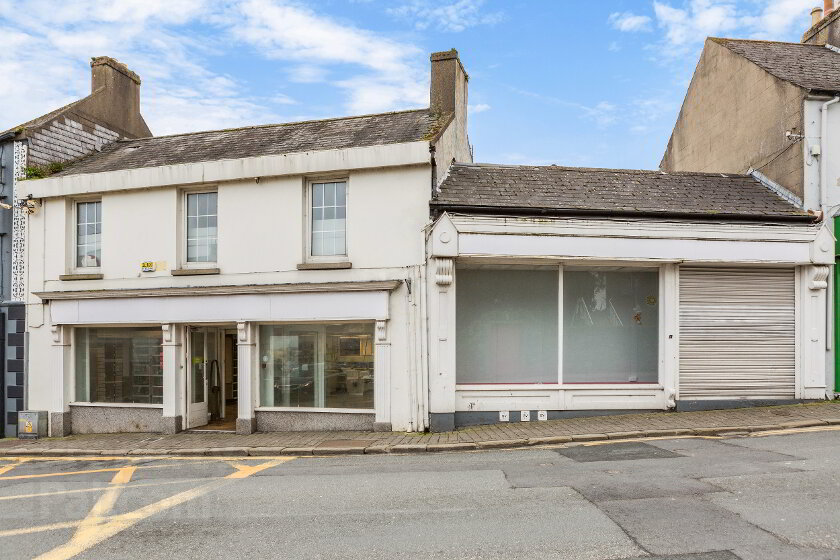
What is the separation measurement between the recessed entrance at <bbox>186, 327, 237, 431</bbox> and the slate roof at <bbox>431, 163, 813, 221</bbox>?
638 centimetres

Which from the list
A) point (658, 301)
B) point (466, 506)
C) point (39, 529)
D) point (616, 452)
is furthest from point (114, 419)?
point (658, 301)

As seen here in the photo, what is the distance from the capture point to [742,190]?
13.8m

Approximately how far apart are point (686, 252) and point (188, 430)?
11.0m

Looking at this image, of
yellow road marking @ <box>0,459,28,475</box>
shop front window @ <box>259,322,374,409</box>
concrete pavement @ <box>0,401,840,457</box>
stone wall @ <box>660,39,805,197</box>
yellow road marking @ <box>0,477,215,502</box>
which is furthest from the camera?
stone wall @ <box>660,39,805,197</box>

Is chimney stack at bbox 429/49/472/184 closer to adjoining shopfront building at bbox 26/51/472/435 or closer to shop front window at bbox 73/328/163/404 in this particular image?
adjoining shopfront building at bbox 26/51/472/435

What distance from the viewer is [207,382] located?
1444 cm

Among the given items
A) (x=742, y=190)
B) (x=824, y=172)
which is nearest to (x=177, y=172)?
(x=742, y=190)

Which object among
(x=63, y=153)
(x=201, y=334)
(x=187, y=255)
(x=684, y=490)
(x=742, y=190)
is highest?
(x=63, y=153)

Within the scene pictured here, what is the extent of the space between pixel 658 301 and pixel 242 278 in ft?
28.3

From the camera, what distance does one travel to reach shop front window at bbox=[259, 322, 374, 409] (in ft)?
41.2

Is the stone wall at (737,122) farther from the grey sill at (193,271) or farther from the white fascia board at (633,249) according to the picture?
the grey sill at (193,271)

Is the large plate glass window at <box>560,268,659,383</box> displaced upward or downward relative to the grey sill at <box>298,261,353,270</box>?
downward

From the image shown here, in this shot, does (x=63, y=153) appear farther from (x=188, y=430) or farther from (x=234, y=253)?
(x=188, y=430)

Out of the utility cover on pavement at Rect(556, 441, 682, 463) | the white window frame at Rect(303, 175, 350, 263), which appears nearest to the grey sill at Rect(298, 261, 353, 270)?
the white window frame at Rect(303, 175, 350, 263)
